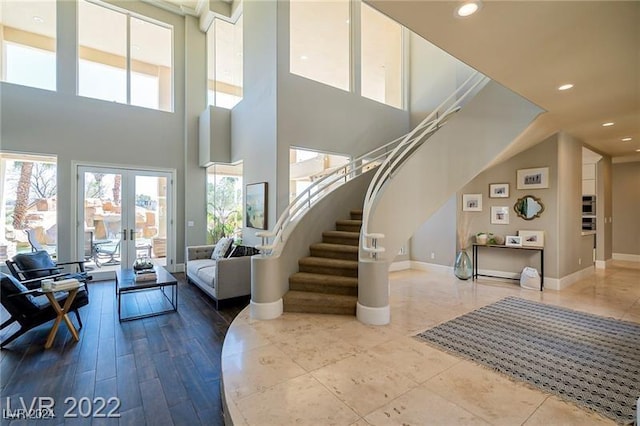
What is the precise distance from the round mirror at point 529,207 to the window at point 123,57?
778cm

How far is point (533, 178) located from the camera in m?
5.54

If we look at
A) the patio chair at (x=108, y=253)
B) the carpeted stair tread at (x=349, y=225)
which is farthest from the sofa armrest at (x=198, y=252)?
the carpeted stair tread at (x=349, y=225)

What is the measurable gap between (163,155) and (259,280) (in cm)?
465

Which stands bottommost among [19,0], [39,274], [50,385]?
[50,385]

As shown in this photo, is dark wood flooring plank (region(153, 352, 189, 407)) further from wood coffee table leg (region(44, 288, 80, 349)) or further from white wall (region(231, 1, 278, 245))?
white wall (region(231, 1, 278, 245))

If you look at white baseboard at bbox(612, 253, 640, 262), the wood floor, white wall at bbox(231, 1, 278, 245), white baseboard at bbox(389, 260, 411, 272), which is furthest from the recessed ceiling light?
white baseboard at bbox(612, 253, 640, 262)

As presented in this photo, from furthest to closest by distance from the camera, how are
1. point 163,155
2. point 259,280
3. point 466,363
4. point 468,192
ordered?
point 163,155
point 468,192
point 259,280
point 466,363

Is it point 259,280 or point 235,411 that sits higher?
point 259,280

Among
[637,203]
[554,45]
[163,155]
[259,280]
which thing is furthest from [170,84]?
[637,203]

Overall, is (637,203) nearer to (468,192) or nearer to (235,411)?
(468,192)

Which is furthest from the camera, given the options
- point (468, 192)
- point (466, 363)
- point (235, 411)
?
point (468, 192)

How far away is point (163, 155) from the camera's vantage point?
6.80 metres

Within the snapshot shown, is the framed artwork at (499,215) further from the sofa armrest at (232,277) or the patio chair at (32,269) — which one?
the patio chair at (32,269)

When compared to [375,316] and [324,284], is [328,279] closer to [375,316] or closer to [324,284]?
[324,284]
